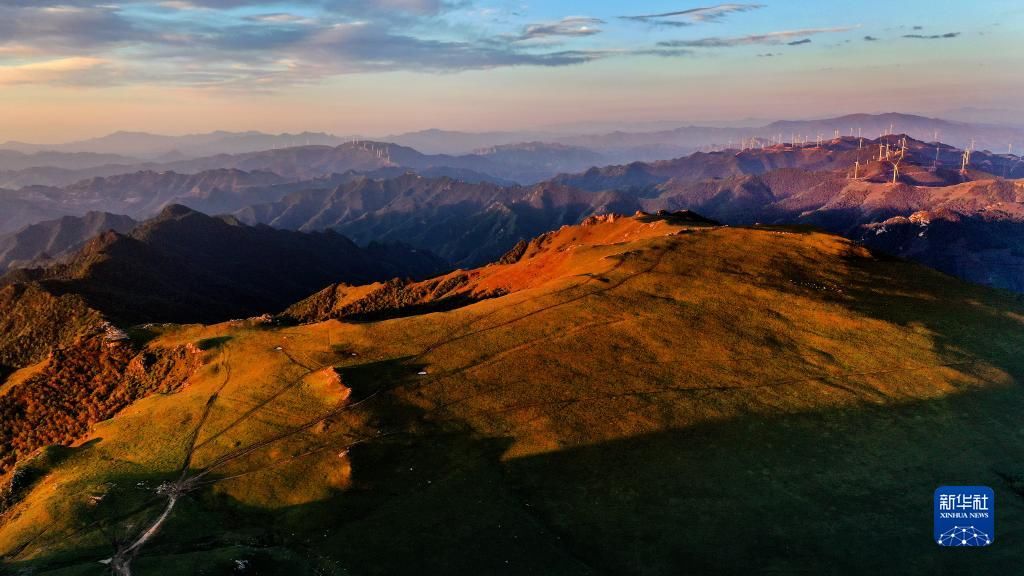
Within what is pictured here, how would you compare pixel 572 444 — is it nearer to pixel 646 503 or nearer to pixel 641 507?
pixel 646 503
